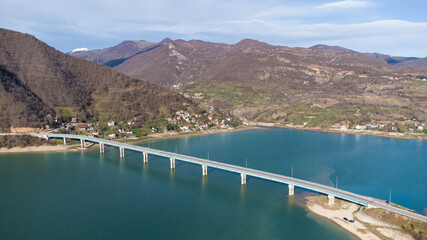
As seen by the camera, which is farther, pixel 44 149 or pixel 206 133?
pixel 206 133

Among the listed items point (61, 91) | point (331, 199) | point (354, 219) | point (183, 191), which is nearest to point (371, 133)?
point (331, 199)

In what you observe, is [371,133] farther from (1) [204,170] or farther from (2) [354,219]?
(2) [354,219]

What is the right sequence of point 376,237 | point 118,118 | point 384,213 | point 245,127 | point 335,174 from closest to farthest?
point 376,237
point 384,213
point 335,174
point 118,118
point 245,127

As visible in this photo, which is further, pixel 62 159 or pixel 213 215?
pixel 62 159

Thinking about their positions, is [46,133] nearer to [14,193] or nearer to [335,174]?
[14,193]

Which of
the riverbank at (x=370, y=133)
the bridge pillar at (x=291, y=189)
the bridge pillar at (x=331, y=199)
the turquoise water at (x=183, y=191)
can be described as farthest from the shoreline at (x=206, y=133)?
the bridge pillar at (x=331, y=199)

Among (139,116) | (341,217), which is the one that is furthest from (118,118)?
(341,217)
